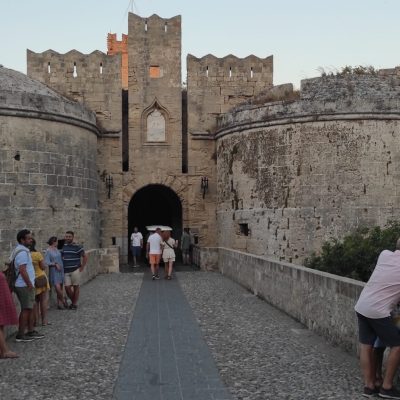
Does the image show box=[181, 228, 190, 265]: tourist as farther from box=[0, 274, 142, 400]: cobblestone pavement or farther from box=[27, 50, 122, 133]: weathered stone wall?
box=[0, 274, 142, 400]: cobblestone pavement

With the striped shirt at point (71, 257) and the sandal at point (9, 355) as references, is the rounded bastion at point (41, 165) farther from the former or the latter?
the sandal at point (9, 355)

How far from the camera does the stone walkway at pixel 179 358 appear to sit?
5645 millimetres

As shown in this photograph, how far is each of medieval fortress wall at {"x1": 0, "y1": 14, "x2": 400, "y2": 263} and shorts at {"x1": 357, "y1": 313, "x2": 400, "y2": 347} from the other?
38.3ft

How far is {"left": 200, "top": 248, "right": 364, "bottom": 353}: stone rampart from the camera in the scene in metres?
7.08

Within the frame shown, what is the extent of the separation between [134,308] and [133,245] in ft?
31.7

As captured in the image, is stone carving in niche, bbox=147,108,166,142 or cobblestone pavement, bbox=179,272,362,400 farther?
stone carving in niche, bbox=147,108,166,142

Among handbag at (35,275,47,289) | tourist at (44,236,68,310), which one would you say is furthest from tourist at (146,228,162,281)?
handbag at (35,275,47,289)

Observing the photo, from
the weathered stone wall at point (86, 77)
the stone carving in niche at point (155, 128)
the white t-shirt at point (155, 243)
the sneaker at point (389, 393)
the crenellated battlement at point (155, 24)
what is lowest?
the sneaker at point (389, 393)

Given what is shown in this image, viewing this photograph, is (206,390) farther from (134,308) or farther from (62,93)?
(62,93)

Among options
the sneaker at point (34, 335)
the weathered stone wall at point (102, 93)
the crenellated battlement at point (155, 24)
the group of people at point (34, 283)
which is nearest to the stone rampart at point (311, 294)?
the group of people at point (34, 283)

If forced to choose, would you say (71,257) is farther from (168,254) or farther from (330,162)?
(330,162)

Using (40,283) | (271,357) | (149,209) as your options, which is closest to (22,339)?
(40,283)

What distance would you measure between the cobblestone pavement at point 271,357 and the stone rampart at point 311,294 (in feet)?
0.53

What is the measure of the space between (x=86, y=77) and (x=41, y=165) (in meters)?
5.89
